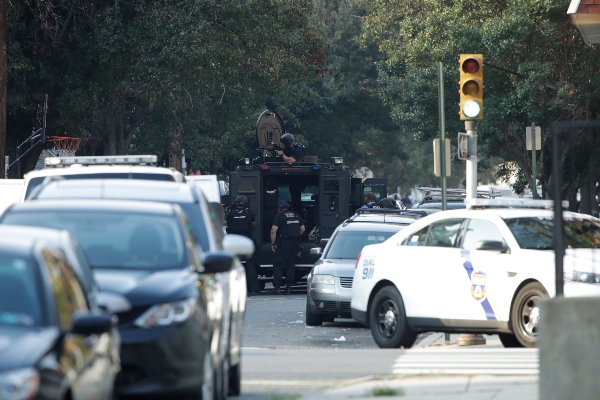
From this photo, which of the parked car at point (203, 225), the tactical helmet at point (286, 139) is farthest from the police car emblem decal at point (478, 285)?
the tactical helmet at point (286, 139)

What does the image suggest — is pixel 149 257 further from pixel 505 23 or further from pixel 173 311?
pixel 505 23

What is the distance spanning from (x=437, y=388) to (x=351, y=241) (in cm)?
993

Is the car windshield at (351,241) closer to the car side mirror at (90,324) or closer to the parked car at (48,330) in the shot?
the parked car at (48,330)

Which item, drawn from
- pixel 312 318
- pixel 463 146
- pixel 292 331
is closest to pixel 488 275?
pixel 463 146

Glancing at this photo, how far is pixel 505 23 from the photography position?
33.2m

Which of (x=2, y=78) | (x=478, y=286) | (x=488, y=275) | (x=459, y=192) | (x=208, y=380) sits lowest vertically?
(x=208, y=380)

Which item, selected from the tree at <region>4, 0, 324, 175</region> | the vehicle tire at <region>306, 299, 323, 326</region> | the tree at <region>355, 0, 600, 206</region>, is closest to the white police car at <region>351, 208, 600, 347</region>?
the vehicle tire at <region>306, 299, 323, 326</region>

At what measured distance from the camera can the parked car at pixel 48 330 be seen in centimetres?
559

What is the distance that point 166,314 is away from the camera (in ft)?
25.9

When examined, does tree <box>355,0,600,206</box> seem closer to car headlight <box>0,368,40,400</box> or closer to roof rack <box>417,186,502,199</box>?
roof rack <box>417,186,502,199</box>

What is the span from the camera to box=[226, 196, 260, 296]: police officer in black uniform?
24.4 metres

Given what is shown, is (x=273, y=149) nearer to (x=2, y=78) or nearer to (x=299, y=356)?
(x=2, y=78)

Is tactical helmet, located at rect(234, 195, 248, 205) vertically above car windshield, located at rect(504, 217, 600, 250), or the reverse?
tactical helmet, located at rect(234, 195, 248, 205)

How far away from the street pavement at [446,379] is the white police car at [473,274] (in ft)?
2.18
